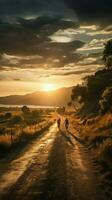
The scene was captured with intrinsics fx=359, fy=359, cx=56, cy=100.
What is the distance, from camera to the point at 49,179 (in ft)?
56.1

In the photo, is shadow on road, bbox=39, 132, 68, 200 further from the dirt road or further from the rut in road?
the rut in road

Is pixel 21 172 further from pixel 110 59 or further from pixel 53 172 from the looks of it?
pixel 110 59

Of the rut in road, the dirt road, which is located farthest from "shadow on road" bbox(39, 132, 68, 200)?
the rut in road

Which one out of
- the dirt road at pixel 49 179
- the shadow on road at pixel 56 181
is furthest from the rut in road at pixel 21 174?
the shadow on road at pixel 56 181

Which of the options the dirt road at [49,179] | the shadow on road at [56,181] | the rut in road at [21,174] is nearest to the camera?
the shadow on road at [56,181]

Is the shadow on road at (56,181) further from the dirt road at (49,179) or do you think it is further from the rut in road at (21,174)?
the rut in road at (21,174)

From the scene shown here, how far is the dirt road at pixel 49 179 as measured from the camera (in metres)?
14.0

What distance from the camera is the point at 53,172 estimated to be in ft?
63.0

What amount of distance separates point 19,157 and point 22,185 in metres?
10.4

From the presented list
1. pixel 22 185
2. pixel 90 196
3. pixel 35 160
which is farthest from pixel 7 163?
pixel 90 196

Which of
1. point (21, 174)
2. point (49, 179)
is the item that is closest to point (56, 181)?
point (49, 179)

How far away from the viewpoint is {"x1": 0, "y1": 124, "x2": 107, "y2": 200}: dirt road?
553 inches

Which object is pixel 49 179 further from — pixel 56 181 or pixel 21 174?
pixel 21 174

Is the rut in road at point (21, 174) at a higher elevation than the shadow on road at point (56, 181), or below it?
higher
